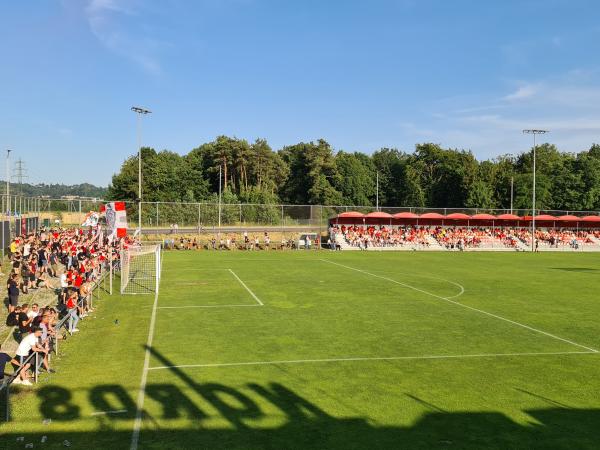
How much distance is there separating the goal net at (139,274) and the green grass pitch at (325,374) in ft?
5.07

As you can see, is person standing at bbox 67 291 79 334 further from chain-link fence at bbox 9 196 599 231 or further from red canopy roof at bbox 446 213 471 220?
red canopy roof at bbox 446 213 471 220

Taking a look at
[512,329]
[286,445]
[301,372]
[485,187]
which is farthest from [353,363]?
[485,187]

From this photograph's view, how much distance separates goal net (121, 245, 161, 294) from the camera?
23.6m

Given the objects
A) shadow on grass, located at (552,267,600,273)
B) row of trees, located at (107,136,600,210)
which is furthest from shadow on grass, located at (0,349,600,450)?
row of trees, located at (107,136,600,210)

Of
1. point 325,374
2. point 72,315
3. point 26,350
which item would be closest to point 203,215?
point 72,315

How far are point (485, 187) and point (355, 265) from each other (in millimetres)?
59640

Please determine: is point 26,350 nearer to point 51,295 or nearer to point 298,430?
point 298,430

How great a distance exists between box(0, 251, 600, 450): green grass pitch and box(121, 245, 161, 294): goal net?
5.07ft

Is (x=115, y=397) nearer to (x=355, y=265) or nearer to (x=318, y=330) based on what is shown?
(x=318, y=330)

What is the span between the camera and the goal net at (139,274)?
23.6 m

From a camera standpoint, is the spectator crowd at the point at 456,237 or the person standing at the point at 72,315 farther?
the spectator crowd at the point at 456,237

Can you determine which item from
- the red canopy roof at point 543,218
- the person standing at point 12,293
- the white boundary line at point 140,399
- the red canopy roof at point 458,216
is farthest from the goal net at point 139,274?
the red canopy roof at point 543,218

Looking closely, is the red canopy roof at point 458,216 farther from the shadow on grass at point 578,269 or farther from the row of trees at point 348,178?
the row of trees at point 348,178

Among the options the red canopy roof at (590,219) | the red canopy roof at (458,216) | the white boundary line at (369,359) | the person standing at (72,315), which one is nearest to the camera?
the white boundary line at (369,359)
